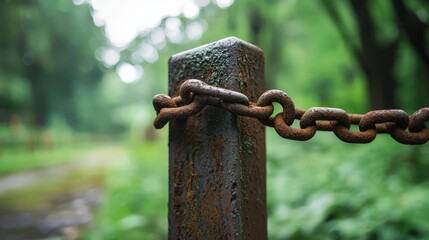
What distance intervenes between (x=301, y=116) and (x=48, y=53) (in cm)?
1374

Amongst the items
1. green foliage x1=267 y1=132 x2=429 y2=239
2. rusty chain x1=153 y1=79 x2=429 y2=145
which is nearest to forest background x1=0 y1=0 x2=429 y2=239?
green foliage x1=267 y1=132 x2=429 y2=239

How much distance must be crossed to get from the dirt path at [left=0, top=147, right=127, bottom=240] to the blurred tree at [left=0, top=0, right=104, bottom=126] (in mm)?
3523

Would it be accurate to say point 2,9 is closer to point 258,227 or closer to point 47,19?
point 47,19

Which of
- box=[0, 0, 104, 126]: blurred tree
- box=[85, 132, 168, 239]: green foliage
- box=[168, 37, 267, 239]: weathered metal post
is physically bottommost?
box=[85, 132, 168, 239]: green foliage

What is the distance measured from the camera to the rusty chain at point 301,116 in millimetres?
782

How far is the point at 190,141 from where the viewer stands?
931 millimetres

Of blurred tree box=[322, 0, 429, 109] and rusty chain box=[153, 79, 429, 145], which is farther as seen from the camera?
blurred tree box=[322, 0, 429, 109]

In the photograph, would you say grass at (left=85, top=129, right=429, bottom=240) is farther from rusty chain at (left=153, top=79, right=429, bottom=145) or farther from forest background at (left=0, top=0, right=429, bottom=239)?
rusty chain at (left=153, top=79, right=429, bottom=145)

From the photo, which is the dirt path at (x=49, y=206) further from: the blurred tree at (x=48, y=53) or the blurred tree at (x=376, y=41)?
the blurred tree at (x=376, y=41)

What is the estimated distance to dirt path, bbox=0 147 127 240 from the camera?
3.73 metres

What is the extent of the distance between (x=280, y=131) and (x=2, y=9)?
7712 mm

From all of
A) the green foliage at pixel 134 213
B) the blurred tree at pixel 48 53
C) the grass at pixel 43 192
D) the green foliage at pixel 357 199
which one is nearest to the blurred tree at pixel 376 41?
the green foliage at pixel 357 199

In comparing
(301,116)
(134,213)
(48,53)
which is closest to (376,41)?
(134,213)

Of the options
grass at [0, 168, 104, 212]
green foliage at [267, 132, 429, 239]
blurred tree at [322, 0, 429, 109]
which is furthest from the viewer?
blurred tree at [322, 0, 429, 109]
